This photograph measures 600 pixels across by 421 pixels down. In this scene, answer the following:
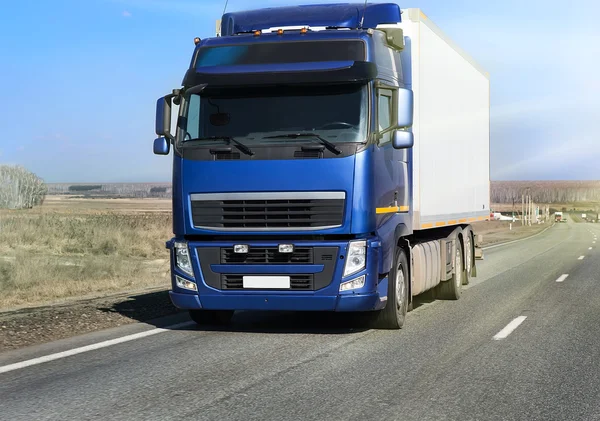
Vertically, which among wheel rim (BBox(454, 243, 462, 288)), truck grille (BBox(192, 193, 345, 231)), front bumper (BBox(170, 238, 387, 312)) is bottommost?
wheel rim (BBox(454, 243, 462, 288))

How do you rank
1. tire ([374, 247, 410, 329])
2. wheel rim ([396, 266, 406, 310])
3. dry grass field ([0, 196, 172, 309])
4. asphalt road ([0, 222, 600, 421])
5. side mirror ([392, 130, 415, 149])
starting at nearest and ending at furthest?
asphalt road ([0, 222, 600, 421]) < side mirror ([392, 130, 415, 149]) < tire ([374, 247, 410, 329]) < wheel rim ([396, 266, 406, 310]) < dry grass field ([0, 196, 172, 309])

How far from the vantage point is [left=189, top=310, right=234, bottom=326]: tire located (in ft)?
32.2

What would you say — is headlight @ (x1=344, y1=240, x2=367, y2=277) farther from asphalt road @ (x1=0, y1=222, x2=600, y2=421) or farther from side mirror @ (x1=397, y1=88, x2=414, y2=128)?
side mirror @ (x1=397, y1=88, x2=414, y2=128)

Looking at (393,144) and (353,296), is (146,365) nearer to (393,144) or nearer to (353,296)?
(353,296)

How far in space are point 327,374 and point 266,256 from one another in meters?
2.09

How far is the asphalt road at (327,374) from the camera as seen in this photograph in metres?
5.53

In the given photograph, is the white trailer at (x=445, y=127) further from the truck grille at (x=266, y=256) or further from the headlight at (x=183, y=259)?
the headlight at (x=183, y=259)

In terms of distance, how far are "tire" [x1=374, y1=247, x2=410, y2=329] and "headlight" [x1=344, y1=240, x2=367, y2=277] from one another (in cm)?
91

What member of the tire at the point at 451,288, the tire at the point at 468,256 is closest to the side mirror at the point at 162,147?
the tire at the point at 451,288

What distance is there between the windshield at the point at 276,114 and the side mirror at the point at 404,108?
16.0 inches

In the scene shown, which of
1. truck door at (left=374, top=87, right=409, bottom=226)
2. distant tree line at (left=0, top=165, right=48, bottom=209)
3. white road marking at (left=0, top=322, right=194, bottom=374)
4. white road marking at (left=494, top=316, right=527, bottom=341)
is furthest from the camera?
distant tree line at (left=0, top=165, right=48, bottom=209)

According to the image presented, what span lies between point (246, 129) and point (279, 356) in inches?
101

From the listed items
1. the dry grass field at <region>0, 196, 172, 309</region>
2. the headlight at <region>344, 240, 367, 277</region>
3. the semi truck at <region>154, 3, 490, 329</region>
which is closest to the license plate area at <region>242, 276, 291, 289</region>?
the semi truck at <region>154, 3, 490, 329</region>

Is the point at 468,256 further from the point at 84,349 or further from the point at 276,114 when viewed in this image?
the point at 84,349
